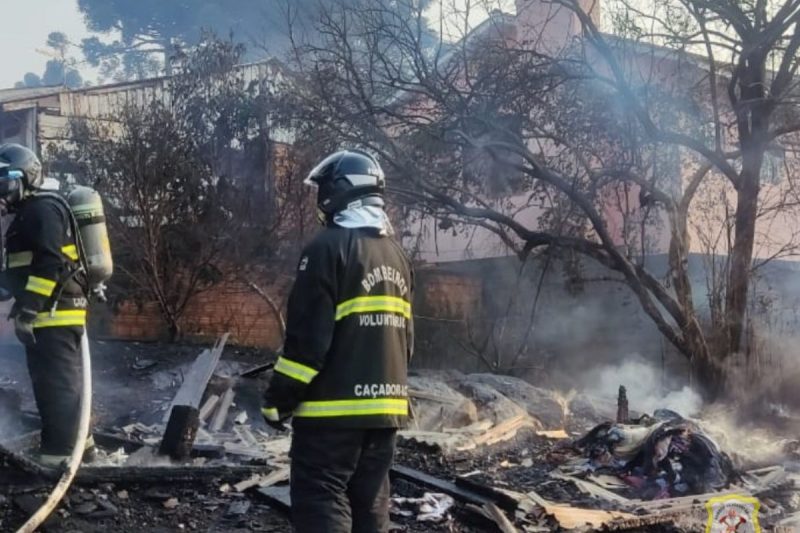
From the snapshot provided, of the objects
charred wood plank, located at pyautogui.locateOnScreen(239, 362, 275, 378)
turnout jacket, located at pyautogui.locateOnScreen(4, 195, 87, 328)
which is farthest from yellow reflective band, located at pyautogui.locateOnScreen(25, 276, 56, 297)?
charred wood plank, located at pyautogui.locateOnScreen(239, 362, 275, 378)

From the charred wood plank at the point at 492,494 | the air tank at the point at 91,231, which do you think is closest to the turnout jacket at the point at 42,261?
the air tank at the point at 91,231

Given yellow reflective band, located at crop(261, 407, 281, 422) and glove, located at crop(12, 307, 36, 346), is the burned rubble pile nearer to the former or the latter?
yellow reflective band, located at crop(261, 407, 281, 422)

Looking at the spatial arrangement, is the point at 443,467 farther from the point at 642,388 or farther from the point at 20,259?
the point at 642,388

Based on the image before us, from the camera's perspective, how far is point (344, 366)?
3.33 meters

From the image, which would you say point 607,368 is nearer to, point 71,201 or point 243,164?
point 243,164

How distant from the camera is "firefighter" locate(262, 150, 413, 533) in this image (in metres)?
3.24

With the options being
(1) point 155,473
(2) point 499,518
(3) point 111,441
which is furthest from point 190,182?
(2) point 499,518

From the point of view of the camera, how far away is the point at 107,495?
191 inches

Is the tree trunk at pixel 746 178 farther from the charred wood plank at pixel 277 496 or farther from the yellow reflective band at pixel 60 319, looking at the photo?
the yellow reflective band at pixel 60 319

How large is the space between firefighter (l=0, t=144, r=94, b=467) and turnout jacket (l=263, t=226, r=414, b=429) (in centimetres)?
238

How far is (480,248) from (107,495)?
14.2 meters

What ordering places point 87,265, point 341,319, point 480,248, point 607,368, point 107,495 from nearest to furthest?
point 341,319 < point 107,495 < point 87,265 < point 607,368 < point 480,248

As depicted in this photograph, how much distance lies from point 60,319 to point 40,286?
281mm

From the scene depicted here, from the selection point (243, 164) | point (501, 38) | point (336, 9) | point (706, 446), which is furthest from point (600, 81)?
point (243, 164)
